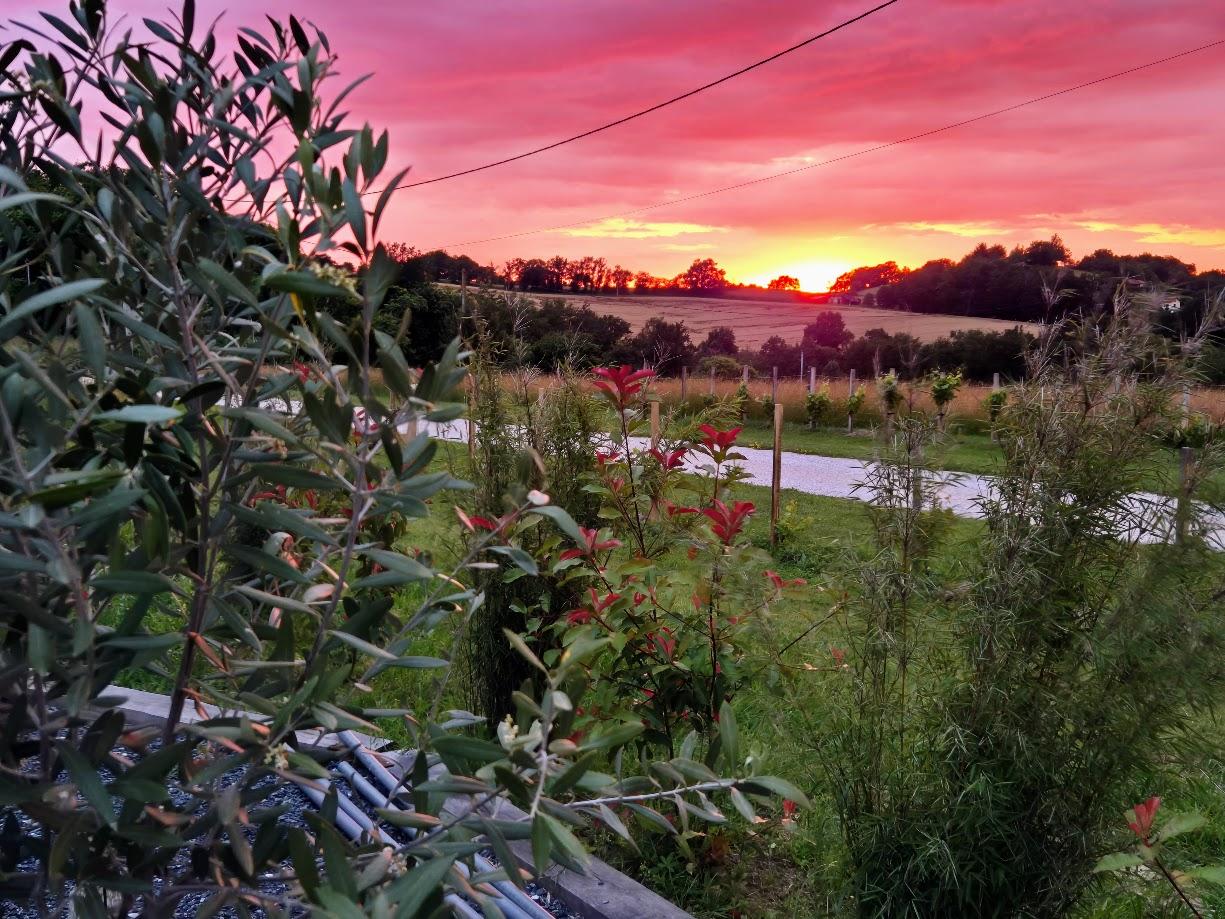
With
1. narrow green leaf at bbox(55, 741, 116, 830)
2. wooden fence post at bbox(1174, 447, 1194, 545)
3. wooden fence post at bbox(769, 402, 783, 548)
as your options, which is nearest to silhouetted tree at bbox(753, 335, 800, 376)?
wooden fence post at bbox(769, 402, 783, 548)

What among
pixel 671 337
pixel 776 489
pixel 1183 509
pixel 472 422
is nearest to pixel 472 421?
pixel 472 422

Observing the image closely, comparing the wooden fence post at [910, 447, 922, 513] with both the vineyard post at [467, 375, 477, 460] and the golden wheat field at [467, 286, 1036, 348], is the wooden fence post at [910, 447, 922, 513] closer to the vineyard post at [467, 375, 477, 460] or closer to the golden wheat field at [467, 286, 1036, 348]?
the vineyard post at [467, 375, 477, 460]

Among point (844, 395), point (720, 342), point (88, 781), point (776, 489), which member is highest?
point (720, 342)

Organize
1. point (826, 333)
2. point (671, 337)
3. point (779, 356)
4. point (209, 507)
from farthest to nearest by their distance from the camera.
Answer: point (826, 333), point (779, 356), point (671, 337), point (209, 507)

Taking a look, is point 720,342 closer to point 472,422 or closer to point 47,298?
point 472,422

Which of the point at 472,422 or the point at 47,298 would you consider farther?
the point at 472,422

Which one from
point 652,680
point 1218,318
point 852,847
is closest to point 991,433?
point 1218,318

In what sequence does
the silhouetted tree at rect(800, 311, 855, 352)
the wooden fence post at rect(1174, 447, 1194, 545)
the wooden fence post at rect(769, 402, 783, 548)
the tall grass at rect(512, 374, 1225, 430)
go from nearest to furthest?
the wooden fence post at rect(1174, 447, 1194, 545), the tall grass at rect(512, 374, 1225, 430), the wooden fence post at rect(769, 402, 783, 548), the silhouetted tree at rect(800, 311, 855, 352)

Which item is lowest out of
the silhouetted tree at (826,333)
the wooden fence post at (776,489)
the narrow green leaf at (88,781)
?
the wooden fence post at (776,489)

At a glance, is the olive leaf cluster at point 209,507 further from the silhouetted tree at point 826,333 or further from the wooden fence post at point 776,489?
the silhouetted tree at point 826,333

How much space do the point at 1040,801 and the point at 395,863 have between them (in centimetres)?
158

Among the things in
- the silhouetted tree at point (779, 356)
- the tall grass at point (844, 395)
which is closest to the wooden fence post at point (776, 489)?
the tall grass at point (844, 395)

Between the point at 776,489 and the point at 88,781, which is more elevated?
the point at 88,781

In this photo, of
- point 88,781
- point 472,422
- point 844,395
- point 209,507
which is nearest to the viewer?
point 88,781
